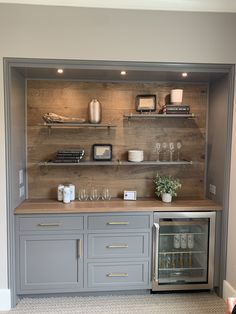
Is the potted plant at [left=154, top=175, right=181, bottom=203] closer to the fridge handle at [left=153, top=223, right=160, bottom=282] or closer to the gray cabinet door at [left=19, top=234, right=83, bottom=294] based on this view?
the fridge handle at [left=153, top=223, right=160, bottom=282]

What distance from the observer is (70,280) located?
110 inches

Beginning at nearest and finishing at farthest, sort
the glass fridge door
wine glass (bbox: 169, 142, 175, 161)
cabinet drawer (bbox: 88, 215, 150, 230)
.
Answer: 1. cabinet drawer (bbox: 88, 215, 150, 230)
2. the glass fridge door
3. wine glass (bbox: 169, 142, 175, 161)

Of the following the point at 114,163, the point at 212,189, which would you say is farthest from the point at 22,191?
the point at 212,189

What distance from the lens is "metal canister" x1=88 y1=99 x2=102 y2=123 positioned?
118 inches

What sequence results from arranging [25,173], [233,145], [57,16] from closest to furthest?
[57,16] → [233,145] → [25,173]

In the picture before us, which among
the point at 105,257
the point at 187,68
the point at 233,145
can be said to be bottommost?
the point at 105,257

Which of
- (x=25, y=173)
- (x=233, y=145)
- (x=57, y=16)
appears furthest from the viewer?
(x=25, y=173)

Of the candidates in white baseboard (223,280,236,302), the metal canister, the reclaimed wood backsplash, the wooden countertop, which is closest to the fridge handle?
the wooden countertop

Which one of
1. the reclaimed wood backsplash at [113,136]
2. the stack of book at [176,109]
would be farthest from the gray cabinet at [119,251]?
the stack of book at [176,109]

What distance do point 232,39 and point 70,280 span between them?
285cm

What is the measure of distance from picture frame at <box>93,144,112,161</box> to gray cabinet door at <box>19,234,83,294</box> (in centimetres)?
91

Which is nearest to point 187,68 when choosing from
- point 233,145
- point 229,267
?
point 233,145

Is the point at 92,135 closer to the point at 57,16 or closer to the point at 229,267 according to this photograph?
the point at 57,16

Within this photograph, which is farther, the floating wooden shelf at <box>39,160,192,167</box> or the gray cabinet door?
the floating wooden shelf at <box>39,160,192,167</box>
